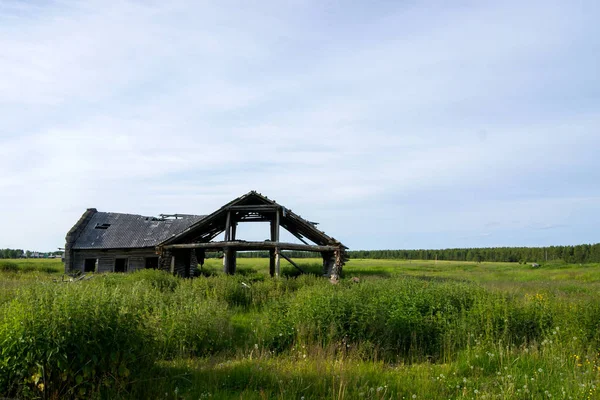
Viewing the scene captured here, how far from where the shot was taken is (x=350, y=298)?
435 inches

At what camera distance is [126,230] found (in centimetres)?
3303

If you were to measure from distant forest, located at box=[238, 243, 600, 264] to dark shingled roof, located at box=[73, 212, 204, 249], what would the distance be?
57462 millimetres

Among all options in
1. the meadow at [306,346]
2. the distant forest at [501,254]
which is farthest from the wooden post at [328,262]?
the distant forest at [501,254]

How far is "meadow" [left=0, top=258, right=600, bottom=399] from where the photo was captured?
6.27 meters

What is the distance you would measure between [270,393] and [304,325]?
3.34 metres

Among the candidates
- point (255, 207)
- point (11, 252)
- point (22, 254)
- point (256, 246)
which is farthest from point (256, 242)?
point (11, 252)

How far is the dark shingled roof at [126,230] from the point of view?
3152 cm

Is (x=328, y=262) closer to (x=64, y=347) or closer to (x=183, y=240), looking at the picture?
(x=183, y=240)

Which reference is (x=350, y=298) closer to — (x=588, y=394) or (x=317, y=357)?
(x=317, y=357)

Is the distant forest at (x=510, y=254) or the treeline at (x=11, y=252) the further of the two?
the treeline at (x=11, y=252)

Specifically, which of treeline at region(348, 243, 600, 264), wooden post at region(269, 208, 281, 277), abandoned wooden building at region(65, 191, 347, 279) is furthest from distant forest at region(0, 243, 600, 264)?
wooden post at region(269, 208, 281, 277)

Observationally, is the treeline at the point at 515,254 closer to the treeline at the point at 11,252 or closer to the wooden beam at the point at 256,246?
the wooden beam at the point at 256,246

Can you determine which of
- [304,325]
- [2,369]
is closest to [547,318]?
[304,325]

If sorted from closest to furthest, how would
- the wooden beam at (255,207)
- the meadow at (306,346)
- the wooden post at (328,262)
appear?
the meadow at (306,346)
the wooden beam at (255,207)
the wooden post at (328,262)
